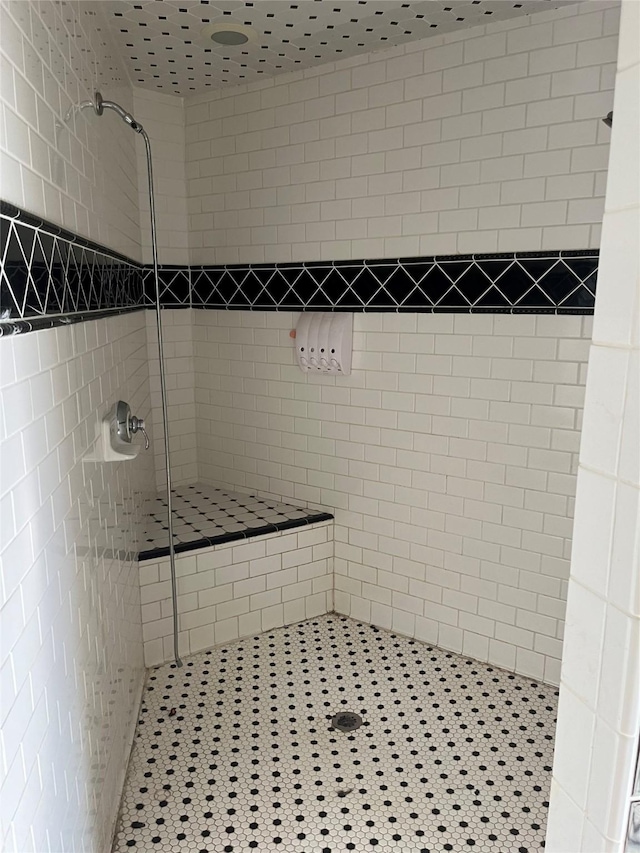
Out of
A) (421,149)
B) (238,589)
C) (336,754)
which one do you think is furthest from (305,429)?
(336,754)

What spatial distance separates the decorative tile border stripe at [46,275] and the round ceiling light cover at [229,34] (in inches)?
41.5

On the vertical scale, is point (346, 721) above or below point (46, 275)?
below

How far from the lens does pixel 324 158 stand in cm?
304

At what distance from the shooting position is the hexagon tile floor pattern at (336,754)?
6.42 feet

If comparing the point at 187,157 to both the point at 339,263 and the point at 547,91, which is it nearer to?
the point at 339,263

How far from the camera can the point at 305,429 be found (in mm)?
3311

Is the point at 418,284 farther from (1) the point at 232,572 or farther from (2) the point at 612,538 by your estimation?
(2) the point at 612,538

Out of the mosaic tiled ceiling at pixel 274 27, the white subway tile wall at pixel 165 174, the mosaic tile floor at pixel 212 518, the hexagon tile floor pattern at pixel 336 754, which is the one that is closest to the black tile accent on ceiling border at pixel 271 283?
the white subway tile wall at pixel 165 174

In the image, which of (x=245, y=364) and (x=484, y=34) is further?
(x=245, y=364)

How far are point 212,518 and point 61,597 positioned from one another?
6.05 ft

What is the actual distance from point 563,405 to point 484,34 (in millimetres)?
1433

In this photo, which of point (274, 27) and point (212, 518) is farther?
point (212, 518)

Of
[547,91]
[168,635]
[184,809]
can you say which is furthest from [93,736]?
[547,91]

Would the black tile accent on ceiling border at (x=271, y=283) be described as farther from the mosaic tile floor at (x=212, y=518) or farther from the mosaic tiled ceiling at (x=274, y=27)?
the mosaic tile floor at (x=212, y=518)
